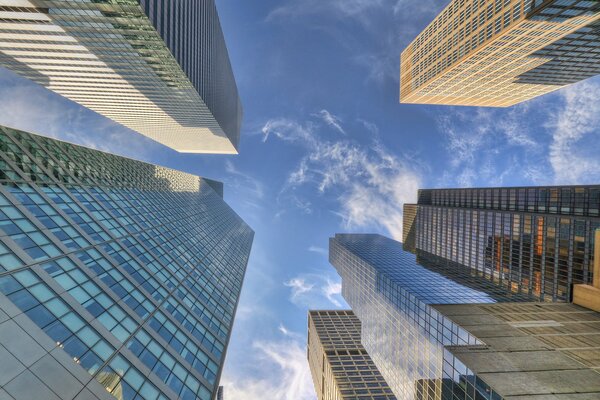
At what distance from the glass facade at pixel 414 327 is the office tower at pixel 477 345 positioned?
0.44 ft

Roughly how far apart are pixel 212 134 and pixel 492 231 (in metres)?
148

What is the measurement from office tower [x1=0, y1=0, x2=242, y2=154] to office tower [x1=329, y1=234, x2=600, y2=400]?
71.4 m

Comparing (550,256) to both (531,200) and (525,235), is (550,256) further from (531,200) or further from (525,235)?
(531,200)

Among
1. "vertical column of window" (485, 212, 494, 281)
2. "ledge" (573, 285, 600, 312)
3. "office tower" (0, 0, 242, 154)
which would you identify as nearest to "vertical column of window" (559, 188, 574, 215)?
"vertical column of window" (485, 212, 494, 281)

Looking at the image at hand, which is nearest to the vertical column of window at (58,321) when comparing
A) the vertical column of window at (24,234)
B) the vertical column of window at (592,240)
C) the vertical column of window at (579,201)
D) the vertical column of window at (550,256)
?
the vertical column of window at (24,234)

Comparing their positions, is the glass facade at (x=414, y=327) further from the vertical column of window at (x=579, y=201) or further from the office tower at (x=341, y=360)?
the office tower at (x=341, y=360)

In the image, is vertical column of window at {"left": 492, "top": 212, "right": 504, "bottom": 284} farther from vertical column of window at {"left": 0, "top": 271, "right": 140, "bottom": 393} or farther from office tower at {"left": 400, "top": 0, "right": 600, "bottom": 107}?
vertical column of window at {"left": 0, "top": 271, "right": 140, "bottom": 393}

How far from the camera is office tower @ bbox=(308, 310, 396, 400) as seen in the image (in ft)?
370

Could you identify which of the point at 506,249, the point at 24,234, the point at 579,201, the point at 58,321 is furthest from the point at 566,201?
the point at 24,234

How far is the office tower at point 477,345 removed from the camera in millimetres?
22634

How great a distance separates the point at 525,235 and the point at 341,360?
9958 centimetres

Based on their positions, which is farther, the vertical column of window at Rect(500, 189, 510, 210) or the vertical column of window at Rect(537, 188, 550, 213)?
the vertical column of window at Rect(500, 189, 510, 210)

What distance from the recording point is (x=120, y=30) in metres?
54.9

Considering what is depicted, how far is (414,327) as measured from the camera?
46031mm
